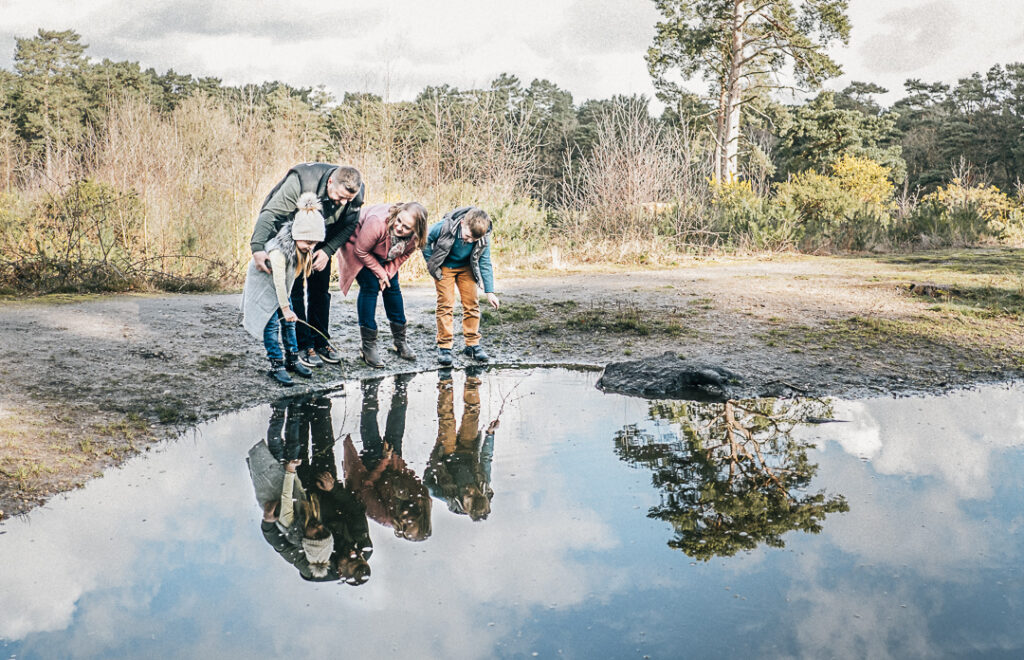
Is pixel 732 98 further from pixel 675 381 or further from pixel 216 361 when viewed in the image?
pixel 216 361

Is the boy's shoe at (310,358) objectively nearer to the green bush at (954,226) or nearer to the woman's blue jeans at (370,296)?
the woman's blue jeans at (370,296)

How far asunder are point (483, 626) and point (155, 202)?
10.2 meters

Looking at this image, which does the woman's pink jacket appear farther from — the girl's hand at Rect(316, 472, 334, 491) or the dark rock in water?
the girl's hand at Rect(316, 472, 334, 491)

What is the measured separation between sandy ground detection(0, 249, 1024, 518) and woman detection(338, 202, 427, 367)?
1.74 feet

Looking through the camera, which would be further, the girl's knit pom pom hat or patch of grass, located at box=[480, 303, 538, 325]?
patch of grass, located at box=[480, 303, 538, 325]

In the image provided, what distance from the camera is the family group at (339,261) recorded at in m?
5.89

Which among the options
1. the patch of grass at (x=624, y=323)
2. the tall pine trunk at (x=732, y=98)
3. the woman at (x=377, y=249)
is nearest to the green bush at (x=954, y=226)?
the tall pine trunk at (x=732, y=98)

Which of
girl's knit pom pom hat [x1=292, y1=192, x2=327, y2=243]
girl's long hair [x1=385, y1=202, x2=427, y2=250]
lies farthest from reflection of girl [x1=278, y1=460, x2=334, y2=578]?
girl's long hair [x1=385, y1=202, x2=427, y2=250]

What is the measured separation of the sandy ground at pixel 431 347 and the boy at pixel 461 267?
218 mm

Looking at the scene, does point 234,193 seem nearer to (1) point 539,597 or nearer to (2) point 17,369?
(2) point 17,369

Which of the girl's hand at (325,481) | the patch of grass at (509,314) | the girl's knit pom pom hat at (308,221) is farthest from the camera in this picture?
the patch of grass at (509,314)

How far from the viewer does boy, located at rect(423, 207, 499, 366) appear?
6.54 meters

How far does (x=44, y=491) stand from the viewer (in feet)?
13.1

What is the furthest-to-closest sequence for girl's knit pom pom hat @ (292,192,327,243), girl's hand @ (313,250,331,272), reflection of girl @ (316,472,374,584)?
girl's hand @ (313,250,331,272) < girl's knit pom pom hat @ (292,192,327,243) < reflection of girl @ (316,472,374,584)
